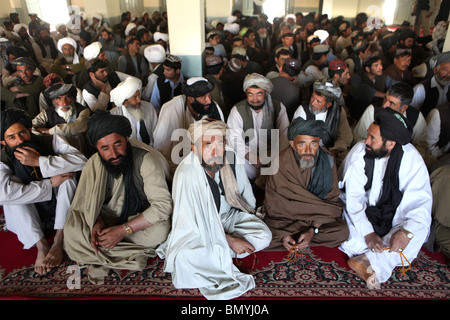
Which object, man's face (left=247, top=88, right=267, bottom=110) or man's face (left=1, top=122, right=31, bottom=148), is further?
man's face (left=247, top=88, right=267, bottom=110)

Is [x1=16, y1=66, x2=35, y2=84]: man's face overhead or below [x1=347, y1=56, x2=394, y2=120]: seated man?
overhead

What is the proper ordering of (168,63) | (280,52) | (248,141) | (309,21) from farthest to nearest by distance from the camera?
(309,21)
(280,52)
(168,63)
(248,141)

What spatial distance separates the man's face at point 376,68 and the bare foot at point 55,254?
4.20 metres

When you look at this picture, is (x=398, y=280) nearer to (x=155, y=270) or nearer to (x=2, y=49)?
(x=155, y=270)

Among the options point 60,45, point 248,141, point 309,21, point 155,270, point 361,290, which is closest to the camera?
point 361,290

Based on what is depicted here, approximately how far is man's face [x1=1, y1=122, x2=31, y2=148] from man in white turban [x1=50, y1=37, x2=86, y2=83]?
289cm

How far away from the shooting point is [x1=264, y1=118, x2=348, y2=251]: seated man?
2.56 meters

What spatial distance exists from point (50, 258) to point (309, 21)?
31.3 ft

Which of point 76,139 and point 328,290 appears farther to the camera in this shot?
point 76,139

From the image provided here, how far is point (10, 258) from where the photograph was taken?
8.68 feet

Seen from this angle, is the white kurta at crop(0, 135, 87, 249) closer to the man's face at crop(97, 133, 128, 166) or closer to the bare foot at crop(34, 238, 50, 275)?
the bare foot at crop(34, 238, 50, 275)

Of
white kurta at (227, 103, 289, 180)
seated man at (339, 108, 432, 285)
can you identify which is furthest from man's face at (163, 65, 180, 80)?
seated man at (339, 108, 432, 285)

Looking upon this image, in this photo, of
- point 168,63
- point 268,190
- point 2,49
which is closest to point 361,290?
point 268,190

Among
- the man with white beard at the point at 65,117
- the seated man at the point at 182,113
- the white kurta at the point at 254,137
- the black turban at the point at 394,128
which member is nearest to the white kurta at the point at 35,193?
the man with white beard at the point at 65,117
